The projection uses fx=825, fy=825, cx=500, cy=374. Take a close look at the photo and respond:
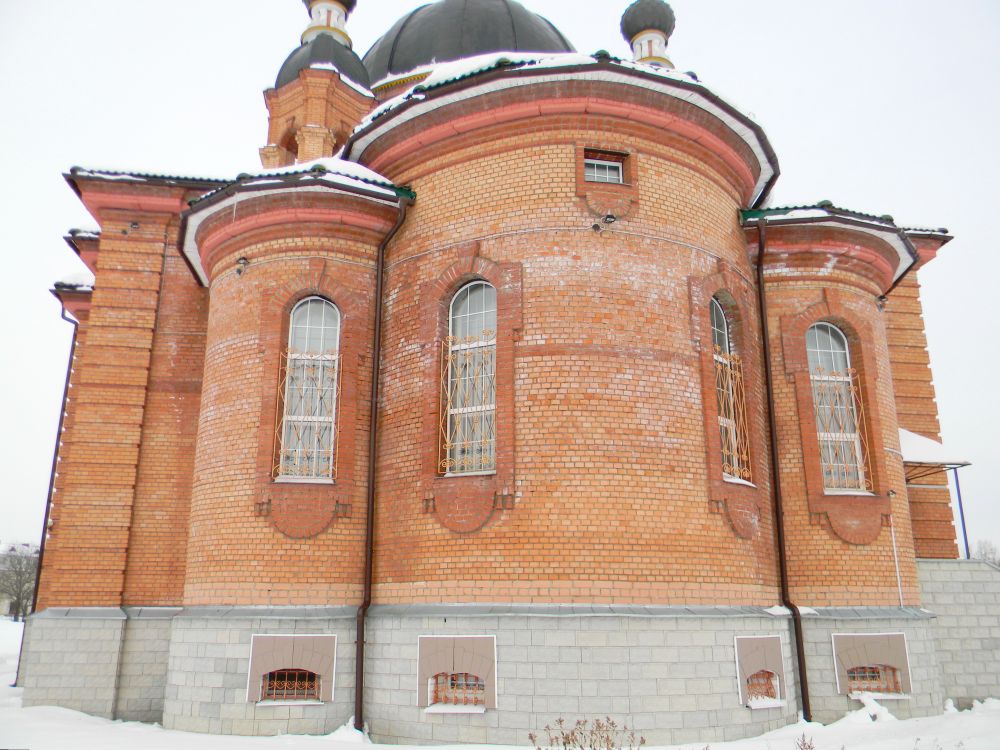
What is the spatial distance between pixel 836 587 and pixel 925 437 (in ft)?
15.0

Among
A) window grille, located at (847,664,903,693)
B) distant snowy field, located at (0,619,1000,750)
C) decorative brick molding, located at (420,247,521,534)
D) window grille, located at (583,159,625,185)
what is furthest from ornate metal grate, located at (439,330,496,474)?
window grille, located at (847,664,903,693)

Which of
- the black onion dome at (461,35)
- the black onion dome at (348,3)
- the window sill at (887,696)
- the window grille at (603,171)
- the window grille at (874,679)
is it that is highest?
the black onion dome at (348,3)

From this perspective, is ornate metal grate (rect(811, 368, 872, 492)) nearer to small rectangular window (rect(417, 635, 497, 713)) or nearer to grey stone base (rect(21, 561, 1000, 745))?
grey stone base (rect(21, 561, 1000, 745))

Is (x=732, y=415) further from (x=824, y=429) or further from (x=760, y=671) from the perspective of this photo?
(x=760, y=671)

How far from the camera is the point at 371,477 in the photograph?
9570 millimetres

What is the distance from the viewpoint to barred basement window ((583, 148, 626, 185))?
984 centimetres

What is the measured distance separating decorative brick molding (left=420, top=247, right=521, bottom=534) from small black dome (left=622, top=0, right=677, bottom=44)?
963 cm

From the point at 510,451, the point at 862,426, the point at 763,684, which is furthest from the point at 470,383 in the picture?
the point at 862,426

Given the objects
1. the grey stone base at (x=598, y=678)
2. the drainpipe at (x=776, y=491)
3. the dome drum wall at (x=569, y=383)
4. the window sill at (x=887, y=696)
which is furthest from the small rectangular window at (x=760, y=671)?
the window sill at (x=887, y=696)

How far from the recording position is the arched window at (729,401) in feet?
31.8

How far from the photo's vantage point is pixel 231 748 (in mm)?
7855

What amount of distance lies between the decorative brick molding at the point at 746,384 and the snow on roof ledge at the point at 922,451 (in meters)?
3.39

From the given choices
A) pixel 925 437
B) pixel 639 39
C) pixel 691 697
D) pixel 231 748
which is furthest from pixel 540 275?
pixel 639 39

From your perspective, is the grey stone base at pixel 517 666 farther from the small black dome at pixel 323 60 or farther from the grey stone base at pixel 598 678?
the small black dome at pixel 323 60
